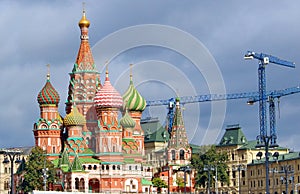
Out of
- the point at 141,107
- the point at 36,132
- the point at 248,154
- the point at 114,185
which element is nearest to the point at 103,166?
the point at 114,185

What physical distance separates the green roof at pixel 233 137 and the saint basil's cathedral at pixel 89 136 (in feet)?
105

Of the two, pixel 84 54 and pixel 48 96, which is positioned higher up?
pixel 84 54

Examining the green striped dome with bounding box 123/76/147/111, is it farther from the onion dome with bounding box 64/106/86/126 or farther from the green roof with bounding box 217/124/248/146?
the green roof with bounding box 217/124/248/146

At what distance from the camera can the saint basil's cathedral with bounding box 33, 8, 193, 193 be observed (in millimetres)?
145375

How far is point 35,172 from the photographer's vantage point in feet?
457

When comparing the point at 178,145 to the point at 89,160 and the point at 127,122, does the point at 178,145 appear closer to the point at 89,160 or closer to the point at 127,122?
the point at 127,122

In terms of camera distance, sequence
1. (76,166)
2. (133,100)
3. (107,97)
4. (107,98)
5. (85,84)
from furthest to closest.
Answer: (133,100)
(85,84)
(107,97)
(107,98)
(76,166)

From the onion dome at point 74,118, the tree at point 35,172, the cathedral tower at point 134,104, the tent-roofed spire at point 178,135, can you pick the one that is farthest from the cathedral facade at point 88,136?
the tent-roofed spire at point 178,135

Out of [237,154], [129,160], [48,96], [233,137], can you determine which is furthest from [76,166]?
[233,137]

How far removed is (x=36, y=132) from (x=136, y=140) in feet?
68.8

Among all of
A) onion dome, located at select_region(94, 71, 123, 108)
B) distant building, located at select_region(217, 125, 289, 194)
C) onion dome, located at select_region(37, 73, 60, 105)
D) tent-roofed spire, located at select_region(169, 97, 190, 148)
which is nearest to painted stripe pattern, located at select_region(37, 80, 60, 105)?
onion dome, located at select_region(37, 73, 60, 105)

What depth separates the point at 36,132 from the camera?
149 metres

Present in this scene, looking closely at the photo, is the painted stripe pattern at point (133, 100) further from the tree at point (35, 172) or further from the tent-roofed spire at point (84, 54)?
the tree at point (35, 172)

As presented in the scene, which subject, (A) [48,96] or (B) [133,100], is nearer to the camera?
(A) [48,96]
